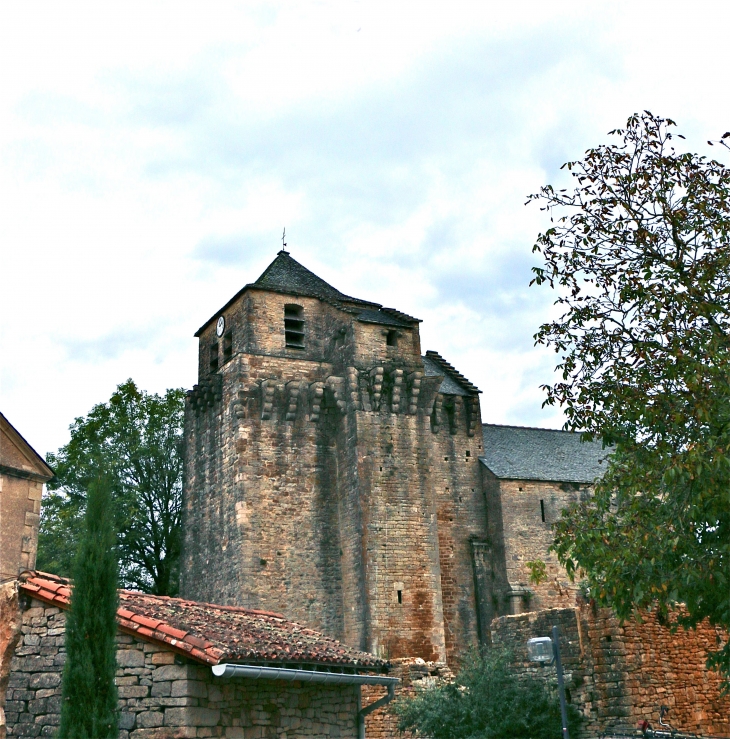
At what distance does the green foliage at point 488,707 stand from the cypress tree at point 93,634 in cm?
846

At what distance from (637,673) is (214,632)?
7.21 metres

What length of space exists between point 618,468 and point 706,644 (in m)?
5.86

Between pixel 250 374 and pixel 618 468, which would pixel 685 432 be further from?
pixel 250 374

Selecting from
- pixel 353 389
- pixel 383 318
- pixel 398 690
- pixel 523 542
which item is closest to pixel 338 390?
pixel 353 389

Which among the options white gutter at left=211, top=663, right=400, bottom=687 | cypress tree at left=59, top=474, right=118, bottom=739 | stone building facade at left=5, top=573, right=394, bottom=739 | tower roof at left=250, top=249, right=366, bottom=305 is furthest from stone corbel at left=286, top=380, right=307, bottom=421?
cypress tree at left=59, top=474, right=118, bottom=739

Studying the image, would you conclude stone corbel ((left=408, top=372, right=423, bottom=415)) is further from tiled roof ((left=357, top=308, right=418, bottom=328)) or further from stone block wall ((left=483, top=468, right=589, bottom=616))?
stone block wall ((left=483, top=468, right=589, bottom=616))

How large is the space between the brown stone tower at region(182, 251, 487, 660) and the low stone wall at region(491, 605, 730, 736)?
856cm

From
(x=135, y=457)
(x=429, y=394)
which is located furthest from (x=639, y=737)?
(x=135, y=457)

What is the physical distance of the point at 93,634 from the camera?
29.2 feet

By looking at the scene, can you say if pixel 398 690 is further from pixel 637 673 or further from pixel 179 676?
pixel 179 676

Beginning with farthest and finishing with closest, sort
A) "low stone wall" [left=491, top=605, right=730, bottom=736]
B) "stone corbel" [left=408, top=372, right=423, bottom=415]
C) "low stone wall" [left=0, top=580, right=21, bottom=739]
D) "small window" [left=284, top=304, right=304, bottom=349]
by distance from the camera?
1. "small window" [left=284, top=304, right=304, bottom=349]
2. "stone corbel" [left=408, top=372, right=423, bottom=415]
3. "low stone wall" [left=491, top=605, right=730, bottom=736]
4. "low stone wall" [left=0, top=580, right=21, bottom=739]

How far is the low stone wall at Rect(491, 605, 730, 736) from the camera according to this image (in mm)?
14086

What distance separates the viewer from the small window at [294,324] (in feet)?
87.8

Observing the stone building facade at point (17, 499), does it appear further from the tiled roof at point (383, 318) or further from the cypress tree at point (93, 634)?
the tiled roof at point (383, 318)
